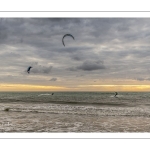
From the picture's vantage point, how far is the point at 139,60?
1456cm

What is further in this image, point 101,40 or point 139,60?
point 101,40

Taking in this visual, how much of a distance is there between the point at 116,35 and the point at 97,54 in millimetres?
3875

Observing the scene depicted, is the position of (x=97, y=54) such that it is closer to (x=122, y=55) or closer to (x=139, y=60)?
(x=122, y=55)
